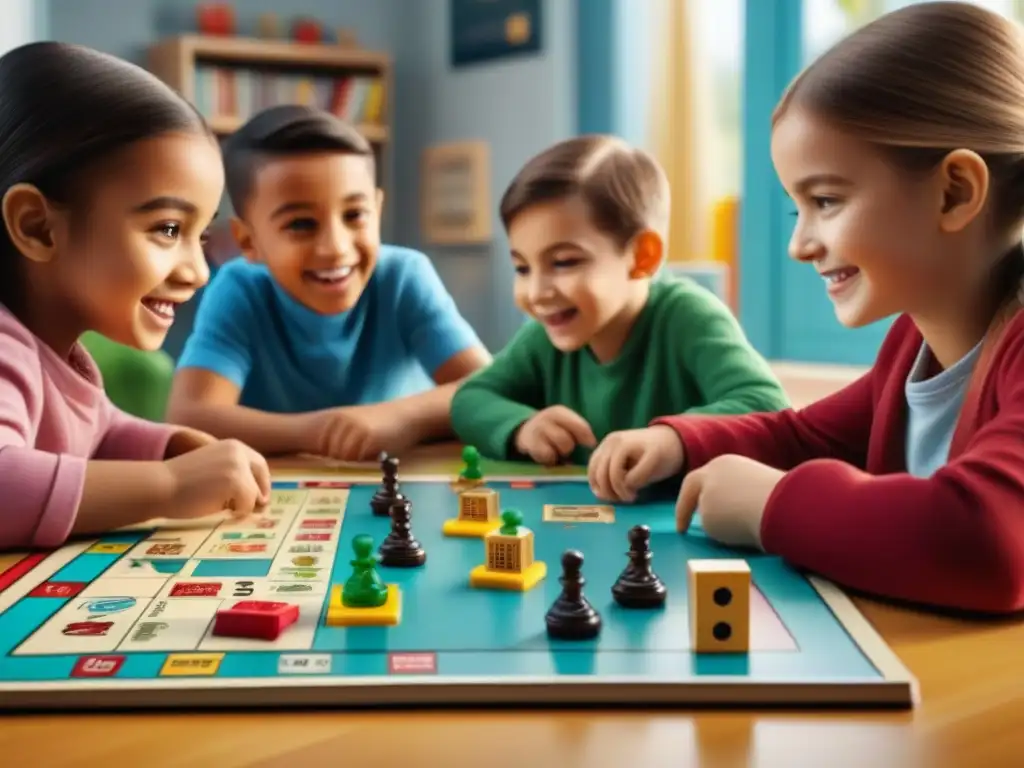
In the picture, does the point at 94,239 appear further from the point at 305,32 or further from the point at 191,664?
the point at 305,32

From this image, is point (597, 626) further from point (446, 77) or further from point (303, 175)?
point (446, 77)

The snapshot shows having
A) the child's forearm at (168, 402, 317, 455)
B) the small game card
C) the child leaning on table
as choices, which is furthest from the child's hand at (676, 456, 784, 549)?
the child's forearm at (168, 402, 317, 455)

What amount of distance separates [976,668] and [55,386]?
2.83ft

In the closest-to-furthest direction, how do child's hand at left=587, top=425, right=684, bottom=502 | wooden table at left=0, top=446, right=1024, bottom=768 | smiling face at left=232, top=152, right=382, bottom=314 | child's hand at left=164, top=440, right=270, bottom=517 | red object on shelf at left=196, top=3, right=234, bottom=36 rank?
wooden table at left=0, top=446, right=1024, bottom=768, child's hand at left=164, top=440, right=270, bottom=517, child's hand at left=587, top=425, right=684, bottom=502, smiling face at left=232, top=152, right=382, bottom=314, red object on shelf at left=196, top=3, right=234, bottom=36

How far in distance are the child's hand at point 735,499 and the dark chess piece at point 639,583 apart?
0.49 ft

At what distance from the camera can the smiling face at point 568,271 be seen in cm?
151

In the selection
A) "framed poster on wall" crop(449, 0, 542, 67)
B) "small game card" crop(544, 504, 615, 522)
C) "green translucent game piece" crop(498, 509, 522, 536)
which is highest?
"framed poster on wall" crop(449, 0, 542, 67)

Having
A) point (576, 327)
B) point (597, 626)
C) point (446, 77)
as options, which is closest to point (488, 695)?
point (597, 626)

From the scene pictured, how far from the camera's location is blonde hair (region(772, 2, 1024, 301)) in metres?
0.92

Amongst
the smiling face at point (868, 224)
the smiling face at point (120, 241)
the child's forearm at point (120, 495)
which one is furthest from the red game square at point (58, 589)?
the smiling face at point (868, 224)

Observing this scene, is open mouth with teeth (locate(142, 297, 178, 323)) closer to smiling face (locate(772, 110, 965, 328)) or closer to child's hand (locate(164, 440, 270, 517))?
child's hand (locate(164, 440, 270, 517))

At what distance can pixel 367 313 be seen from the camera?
6.30 ft

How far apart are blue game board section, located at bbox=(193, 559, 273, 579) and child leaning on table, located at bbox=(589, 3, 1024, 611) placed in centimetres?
35

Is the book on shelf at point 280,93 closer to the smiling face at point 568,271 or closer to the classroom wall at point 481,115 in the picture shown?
the classroom wall at point 481,115
